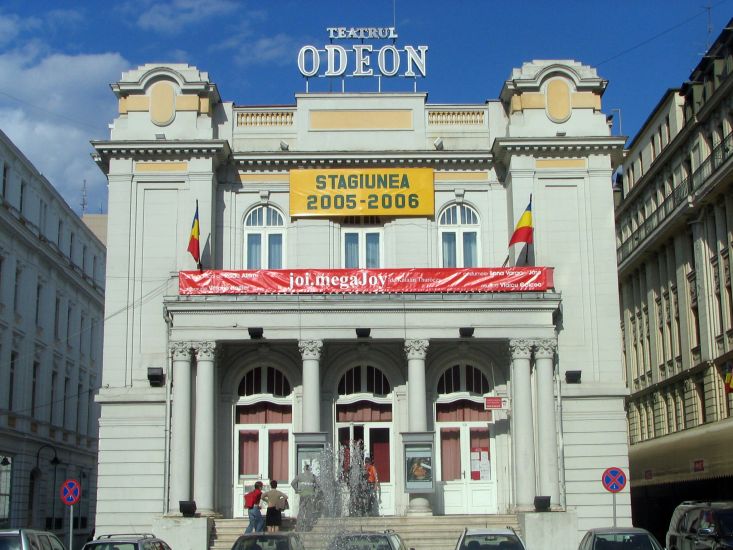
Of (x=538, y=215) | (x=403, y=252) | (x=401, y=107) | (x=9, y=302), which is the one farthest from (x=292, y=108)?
(x=9, y=302)

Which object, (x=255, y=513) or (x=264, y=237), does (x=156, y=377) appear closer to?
(x=264, y=237)

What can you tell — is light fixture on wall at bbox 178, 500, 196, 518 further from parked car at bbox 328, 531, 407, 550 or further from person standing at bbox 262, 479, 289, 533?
parked car at bbox 328, 531, 407, 550

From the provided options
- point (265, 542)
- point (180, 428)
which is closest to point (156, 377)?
point (180, 428)

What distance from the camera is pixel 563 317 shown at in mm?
36344

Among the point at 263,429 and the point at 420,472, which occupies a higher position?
the point at 263,429

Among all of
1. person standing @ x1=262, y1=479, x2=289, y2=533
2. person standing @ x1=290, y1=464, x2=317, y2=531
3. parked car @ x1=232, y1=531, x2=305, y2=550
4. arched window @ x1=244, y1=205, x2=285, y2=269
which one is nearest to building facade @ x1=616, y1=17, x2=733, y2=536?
person standing @ x1=290, y1=464, x2=317, y2=531

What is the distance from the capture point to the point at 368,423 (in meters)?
36.6

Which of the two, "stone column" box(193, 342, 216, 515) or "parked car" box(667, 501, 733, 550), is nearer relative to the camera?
"parked car" box(667, 501, 733, 550)

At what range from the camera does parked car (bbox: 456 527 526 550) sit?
21425 mm

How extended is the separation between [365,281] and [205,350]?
18.4ft

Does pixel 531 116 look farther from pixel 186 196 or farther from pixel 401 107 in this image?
pixel 186 196

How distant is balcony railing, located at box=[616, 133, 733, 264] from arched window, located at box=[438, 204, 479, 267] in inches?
495

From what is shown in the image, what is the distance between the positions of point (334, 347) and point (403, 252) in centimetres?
419

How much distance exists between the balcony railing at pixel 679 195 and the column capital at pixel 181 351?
937 inches
